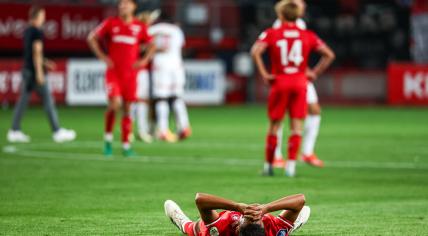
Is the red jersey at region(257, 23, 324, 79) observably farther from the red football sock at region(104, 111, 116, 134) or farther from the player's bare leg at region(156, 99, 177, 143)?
the player's bare leg at region(156, 99, 177, 143)

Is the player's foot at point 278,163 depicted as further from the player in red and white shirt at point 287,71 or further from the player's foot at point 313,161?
the player in red and white shirt at point 287,71

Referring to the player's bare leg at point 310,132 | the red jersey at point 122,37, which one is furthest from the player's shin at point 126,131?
the player's bare leg at point 310,132

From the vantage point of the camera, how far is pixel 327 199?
12.0 m

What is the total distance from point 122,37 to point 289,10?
4176 mm

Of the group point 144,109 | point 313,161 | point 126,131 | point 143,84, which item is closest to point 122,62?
point 126,131

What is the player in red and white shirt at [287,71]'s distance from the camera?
46.9ft

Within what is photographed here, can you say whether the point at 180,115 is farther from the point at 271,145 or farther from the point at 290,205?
the point at 290,205

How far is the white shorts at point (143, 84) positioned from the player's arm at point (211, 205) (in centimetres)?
1357

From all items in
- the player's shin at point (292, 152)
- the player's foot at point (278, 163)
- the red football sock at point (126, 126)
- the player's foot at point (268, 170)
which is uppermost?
the player's shin at point (292, 152)

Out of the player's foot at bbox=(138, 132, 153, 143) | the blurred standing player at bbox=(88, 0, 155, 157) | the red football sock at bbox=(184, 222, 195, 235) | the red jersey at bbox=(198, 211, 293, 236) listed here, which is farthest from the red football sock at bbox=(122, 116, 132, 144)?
the red jersey at bbox=(198, 211, 293, 236)

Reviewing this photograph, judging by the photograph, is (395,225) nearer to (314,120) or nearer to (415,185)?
(415,185)

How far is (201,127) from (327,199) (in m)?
12.8

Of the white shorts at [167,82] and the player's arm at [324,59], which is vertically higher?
the player's arm at [324,59]

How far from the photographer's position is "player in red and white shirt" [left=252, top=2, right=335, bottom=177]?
46.9 ft
